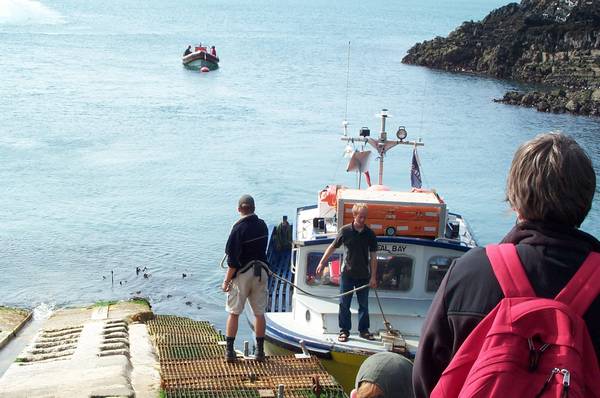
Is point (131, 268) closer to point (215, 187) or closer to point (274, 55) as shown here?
point (215, 187)

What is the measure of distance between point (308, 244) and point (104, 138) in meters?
27.8

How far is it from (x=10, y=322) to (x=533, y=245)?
526 inches

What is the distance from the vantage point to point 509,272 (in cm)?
287

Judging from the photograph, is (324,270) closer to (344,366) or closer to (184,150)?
(344,366)

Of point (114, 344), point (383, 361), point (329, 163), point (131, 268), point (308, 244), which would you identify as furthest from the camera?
point (329, 163)

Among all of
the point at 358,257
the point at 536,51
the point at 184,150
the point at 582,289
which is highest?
the point at 582,289

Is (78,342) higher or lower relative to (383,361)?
lower

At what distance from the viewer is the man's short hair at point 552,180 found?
9.64ft

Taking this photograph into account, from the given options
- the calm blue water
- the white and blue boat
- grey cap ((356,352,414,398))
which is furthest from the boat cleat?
the calm blue water

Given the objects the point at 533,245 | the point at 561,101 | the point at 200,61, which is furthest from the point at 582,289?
the point at 200,61

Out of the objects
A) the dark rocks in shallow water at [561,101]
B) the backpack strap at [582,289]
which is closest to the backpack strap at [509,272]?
the backpack strap at [582,289]

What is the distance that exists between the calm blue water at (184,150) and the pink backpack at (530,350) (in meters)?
17.5

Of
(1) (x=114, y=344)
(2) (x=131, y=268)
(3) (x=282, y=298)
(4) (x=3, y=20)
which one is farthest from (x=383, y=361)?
(4) (x=3, y=20)

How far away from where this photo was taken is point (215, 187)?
32594 mm
